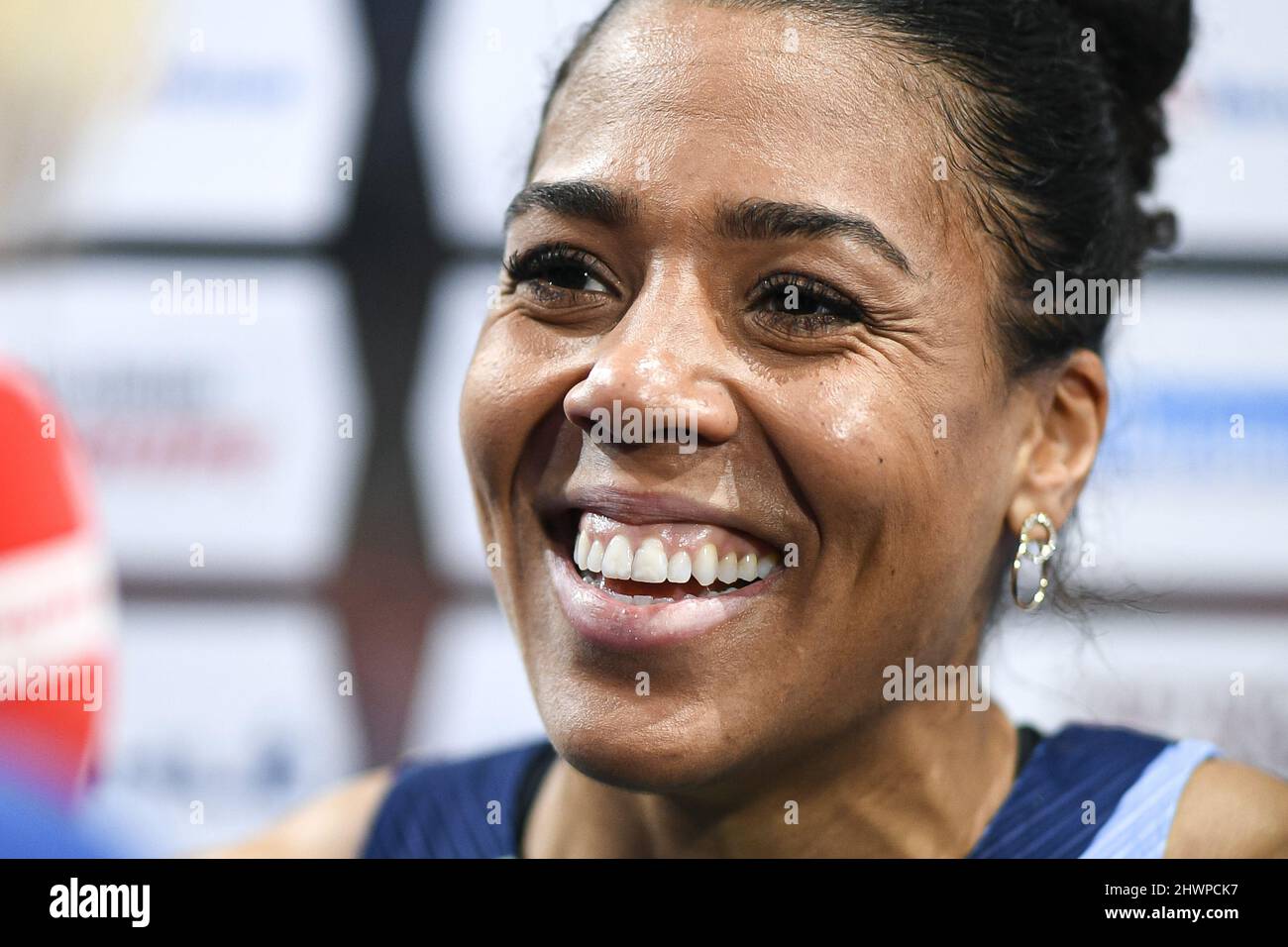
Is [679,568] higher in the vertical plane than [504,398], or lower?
lower

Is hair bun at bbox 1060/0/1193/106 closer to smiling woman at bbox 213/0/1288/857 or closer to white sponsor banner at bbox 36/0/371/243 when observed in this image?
smiling woman at bbox 213/0/1288/857

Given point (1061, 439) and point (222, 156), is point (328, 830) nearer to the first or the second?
point (1061, 439)

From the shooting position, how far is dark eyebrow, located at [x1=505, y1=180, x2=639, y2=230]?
3.15 feet

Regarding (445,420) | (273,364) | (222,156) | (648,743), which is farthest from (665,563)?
(222,156)

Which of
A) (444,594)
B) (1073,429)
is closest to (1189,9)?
(1073,429)

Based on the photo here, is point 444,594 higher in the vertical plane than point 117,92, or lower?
lower

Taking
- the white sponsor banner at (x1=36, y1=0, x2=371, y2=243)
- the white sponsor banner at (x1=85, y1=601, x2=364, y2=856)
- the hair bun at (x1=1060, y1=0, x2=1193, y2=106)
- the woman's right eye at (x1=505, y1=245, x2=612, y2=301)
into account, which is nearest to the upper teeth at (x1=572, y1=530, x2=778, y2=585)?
the woman's right eye at (x1=505, y1=245, x2=612, y2=301)

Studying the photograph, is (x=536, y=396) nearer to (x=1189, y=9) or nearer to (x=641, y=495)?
(x=641, y=495)

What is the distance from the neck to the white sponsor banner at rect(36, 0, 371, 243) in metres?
1.69

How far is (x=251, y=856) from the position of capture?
137cm

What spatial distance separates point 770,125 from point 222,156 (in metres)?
1.82

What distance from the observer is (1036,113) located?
1.05 meters

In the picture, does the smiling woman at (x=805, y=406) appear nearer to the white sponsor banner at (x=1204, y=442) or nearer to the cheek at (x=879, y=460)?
the cheek at (x=879, y=460)
